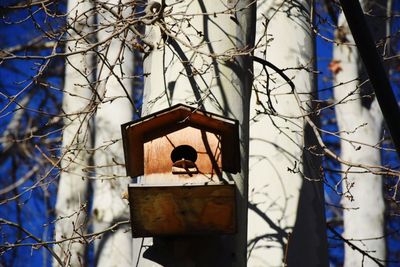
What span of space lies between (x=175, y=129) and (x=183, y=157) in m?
0.12

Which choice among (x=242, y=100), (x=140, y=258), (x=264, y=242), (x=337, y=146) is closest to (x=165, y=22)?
(x=242, y=100)

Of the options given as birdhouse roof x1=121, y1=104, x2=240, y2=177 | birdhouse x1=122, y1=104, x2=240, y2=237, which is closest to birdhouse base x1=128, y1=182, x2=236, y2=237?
birdhouse x1=122, y1=104, x2=240, y2=237

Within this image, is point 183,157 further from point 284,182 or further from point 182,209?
point 284,182

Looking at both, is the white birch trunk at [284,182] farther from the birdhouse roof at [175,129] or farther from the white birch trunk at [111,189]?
the white birch trunk at [111,189]

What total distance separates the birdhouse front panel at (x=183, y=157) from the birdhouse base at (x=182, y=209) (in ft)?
0.27

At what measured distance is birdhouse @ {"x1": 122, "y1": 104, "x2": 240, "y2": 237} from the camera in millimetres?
3391

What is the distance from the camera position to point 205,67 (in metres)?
3.57

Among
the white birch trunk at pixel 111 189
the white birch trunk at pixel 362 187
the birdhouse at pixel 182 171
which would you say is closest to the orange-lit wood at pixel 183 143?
the birdhouse at pixel 182 171

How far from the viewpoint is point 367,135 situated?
24.3ft

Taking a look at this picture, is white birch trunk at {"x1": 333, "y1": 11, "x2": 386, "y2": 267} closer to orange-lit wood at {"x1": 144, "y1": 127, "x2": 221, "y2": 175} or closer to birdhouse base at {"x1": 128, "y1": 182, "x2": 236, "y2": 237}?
orange-lit wood at {"x1": 144, "y1": 127, "x2": 221, "y2": 175}

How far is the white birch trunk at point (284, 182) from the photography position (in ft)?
14.7

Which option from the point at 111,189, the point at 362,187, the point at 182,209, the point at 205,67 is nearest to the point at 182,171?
the point at 182,209

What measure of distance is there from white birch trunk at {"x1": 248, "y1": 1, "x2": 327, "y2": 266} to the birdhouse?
0.73 meters

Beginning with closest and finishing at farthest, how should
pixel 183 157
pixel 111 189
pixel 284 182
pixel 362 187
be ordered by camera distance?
pixel 183 157
pixel 284 182
pixel 111 189
pixel 362 187
